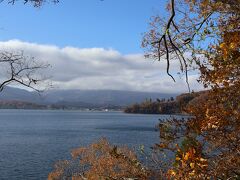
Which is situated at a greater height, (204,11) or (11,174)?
(204,11)

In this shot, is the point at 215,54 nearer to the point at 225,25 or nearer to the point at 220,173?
the point at 225,25

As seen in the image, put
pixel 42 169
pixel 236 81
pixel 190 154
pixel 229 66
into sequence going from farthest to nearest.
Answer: pixel 42 169, pixel 236 81, pixel 229 66, pixel 190 154

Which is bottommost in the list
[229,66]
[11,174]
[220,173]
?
[11,174]

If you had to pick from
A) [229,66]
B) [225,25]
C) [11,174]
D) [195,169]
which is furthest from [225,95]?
[11,174]

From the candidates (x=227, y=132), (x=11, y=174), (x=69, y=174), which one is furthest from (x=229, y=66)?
(x=11, y=174)

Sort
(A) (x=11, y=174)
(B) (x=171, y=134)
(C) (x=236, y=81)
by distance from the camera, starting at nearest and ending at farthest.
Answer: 1. (C) (x=236, y=81)
2. (B) (x=171, y=134)
3. (A) (x=11, y=174)

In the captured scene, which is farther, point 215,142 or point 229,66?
point 215,142

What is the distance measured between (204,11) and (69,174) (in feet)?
118

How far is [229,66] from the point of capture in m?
9.81

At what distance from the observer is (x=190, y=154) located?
25.2 ft

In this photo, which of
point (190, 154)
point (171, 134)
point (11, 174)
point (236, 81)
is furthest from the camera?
point (11, 174)

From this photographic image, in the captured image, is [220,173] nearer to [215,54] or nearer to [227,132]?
[227,132]

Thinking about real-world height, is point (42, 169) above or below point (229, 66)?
below

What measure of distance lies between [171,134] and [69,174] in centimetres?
3494
